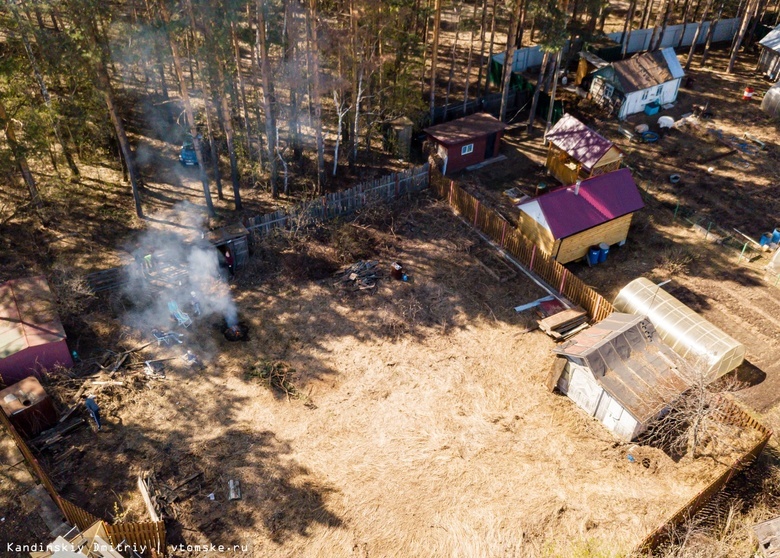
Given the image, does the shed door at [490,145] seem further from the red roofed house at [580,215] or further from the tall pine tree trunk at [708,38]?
the tall pine tree trunk at [708,38]

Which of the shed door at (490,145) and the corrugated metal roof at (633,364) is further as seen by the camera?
the shed door at (490,145)

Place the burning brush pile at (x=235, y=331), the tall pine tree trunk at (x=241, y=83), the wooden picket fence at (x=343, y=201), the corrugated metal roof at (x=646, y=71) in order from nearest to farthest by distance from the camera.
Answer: the burning brush pile at (x=235, y=331)
the tall pine tree trunk at (x=241, y=83)
the wooden picket fence at (x=343, y=201)
the corrugated metal roof at (x=646, y=71)

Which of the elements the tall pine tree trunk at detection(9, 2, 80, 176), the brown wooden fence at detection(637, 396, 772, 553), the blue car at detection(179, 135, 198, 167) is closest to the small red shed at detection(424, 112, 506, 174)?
the blue car at detection(179, 135, 198, 167)

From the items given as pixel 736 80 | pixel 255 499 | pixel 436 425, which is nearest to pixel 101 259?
pixel 255 499

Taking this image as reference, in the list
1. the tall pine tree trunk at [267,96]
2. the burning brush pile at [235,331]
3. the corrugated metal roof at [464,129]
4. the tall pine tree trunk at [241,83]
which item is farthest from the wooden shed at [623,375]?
the tall pine tree trunk at [241,83]

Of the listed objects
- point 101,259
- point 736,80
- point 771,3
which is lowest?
point 101,259

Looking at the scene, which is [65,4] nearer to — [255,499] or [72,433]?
[72,433]

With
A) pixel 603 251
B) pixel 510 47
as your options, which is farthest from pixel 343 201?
pixel 510 47
